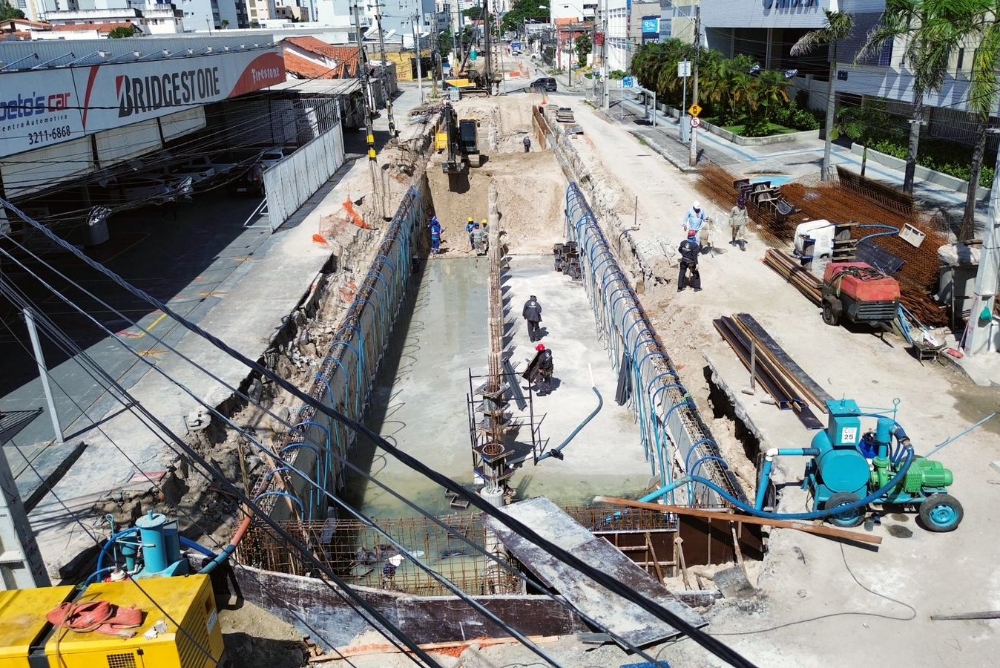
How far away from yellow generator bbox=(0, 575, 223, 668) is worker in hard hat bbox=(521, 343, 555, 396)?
1198 centimetres

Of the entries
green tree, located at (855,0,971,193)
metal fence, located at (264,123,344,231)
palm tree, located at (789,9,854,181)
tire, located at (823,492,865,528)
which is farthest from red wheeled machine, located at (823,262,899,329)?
metal fence, located at (264,123,344,231)

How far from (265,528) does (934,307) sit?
15.3 meters

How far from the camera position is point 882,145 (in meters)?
35.4

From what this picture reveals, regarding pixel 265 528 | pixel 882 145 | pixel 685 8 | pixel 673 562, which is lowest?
pixel 673 562

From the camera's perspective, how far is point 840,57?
39875 millimetres

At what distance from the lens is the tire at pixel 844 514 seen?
11.2 m

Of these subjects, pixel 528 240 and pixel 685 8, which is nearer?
pixel 528 240

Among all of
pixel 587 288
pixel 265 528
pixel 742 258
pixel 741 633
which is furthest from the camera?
pixel 587 288

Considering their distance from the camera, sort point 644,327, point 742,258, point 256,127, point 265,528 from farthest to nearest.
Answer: point 256,127 → point 742,258 → point 644,327 → point 265,528

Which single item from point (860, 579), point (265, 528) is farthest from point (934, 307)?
point (265, 528)

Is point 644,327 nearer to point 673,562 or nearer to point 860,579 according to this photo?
point 673,562

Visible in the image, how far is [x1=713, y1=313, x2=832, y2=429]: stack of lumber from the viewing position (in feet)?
48.5

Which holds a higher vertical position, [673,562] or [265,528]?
[265,528]

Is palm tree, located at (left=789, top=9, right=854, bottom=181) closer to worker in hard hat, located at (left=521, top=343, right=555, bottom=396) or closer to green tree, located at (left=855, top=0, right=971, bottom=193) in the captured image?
green tree, located at (left=855, top=0, right=971, bottom=193)
